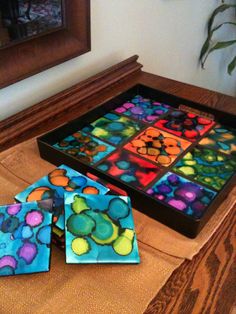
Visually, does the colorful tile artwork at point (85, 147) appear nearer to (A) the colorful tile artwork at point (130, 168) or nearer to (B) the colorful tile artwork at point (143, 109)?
(A) the colorful tile artwork at point (130, 168)

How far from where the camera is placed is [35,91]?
828mm

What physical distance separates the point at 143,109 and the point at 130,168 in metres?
0.24

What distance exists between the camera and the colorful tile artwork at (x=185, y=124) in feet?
2.52

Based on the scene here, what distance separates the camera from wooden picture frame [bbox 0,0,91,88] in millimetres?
708

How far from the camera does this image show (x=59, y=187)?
58 centimetres

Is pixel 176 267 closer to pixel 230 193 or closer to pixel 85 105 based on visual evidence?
pixel 230 193

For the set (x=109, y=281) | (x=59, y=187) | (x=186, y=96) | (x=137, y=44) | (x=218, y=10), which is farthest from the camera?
(x=218, y=10)

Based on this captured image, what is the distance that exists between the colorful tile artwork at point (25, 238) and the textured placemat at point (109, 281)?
0.02 metres

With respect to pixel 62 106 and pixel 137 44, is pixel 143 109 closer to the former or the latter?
pixel 62 106

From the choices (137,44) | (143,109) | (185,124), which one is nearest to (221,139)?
(185,124)

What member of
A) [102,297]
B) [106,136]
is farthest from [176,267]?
[106,136]

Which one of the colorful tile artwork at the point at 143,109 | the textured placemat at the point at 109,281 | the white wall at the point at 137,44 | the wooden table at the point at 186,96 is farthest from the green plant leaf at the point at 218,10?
the textured placemat at the point at 109,281

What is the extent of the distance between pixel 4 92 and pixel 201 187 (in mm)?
468

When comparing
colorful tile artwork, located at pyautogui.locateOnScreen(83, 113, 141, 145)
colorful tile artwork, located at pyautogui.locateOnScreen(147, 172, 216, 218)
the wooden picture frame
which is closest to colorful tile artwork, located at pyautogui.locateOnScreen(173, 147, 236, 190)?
colorful tile artwork, located at pyautogui.locateOnScreen(147, 172, 216, 218)
